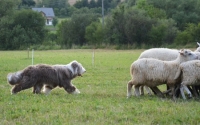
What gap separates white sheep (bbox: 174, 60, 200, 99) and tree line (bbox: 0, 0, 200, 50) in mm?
48810

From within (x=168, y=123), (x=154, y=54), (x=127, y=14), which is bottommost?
(x=168, y=123)

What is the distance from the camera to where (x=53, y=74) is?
1423cm

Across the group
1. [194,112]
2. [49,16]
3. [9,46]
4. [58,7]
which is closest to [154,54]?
[194,112]

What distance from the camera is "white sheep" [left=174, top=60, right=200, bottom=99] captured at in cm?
1312

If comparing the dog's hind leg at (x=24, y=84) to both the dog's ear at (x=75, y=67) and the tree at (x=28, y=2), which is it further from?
the tree at (x=28, y=2)

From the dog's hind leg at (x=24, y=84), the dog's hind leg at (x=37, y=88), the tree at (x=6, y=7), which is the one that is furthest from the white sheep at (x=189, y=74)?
the tree at (x=6, y=7)

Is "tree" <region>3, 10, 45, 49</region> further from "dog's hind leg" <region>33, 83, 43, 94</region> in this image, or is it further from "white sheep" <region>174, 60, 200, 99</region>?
"white sheep" <region>174, 60, 200, 99</region>

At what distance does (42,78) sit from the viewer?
14078mm

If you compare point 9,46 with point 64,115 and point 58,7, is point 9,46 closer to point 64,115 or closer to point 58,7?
point 64,115

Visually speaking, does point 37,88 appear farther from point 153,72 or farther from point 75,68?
point 153,72

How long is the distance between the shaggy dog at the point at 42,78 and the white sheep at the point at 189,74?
3619 millimetres

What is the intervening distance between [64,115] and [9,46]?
6359 centimetres

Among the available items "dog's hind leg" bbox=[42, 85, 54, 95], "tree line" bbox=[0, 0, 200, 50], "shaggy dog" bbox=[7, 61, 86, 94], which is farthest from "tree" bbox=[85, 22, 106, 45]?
"dog's hind leg" bbox=[42, 85, 54, 95]

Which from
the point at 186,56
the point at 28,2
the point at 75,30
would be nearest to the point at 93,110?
the point at 186,56
